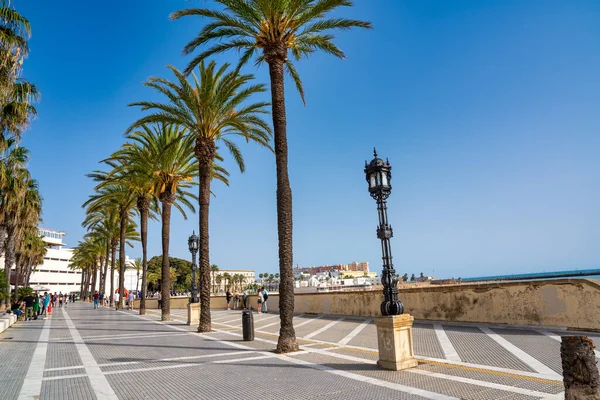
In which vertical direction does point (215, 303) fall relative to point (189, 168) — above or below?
below

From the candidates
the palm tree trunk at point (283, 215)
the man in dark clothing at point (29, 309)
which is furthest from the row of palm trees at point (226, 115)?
the man in dark clothing at point (29, 309)

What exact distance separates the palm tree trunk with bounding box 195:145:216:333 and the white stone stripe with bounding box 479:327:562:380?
416 inches

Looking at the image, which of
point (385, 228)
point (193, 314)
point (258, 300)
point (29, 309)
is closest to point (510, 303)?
point (385, 228)

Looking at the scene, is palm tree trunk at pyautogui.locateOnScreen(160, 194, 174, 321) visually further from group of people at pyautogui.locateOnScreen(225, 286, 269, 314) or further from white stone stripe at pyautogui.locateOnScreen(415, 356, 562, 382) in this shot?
white stone stripe at pyautogui.locateOnScreen(415, 356, 562, 382)

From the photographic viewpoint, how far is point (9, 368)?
8.66 m

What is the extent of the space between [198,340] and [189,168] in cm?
1258

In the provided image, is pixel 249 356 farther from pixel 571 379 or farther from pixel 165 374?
pixel 571 379

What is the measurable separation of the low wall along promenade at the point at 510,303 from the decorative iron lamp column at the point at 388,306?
6.22 metres

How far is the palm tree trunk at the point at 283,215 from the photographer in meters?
10.1

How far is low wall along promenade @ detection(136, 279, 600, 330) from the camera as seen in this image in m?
10.5

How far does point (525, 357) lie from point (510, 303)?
5150 millimetres

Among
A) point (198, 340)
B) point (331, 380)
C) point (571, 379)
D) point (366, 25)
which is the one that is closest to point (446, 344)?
point (331, 380)

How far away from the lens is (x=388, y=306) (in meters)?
7.80

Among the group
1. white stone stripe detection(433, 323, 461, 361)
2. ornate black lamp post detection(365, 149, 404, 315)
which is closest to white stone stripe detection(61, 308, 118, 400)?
ornate black lamp post detection(365, 149, 404, 315)
